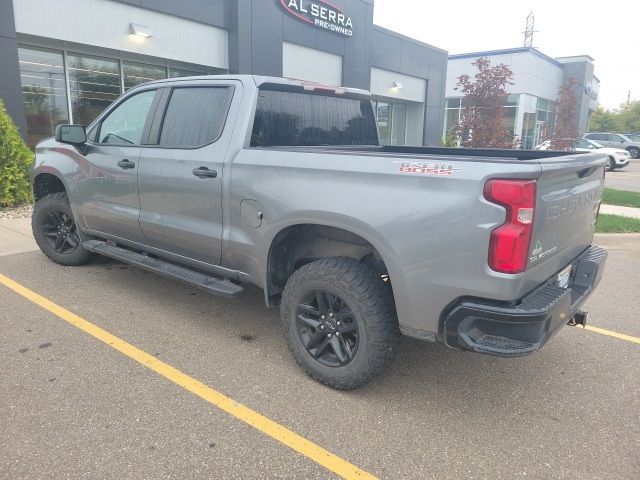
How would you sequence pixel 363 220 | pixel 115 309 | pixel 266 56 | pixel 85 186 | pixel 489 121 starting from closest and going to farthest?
pixel 363 220 → pixel 115 309 → pixel 85 186 → pixel 489 121 → pixel 266 56

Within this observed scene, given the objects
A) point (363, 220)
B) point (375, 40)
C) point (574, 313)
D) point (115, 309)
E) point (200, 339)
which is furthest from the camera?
point (375, 40)

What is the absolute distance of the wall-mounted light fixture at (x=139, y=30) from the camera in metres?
11.5

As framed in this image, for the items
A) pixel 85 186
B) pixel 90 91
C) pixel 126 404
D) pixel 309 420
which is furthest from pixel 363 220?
pixel 90 91

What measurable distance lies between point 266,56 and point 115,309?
11.7 meters

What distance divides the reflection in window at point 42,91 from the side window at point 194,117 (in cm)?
820

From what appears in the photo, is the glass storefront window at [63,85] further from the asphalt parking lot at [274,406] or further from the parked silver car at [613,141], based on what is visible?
the parked silver car at [613,141]

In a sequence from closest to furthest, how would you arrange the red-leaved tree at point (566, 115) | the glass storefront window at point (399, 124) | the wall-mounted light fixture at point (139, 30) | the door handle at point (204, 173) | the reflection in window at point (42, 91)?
the door handle at point (204, 173) → the reflection in window at point (42, 91) → the wall-mounted light fixture at point (139, 30) → the red-leaved tree at point (566, 115) → the glass storefront window at point (399, 124)

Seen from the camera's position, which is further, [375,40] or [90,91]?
[375,40]

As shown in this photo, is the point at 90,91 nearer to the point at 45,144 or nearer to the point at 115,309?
the point at 45,144

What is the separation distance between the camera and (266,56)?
47.3 feet

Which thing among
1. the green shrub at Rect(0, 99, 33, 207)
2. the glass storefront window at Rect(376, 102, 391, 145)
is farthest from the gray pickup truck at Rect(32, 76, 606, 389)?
the glass storefront window at Rect(376, 102, 391, 145)

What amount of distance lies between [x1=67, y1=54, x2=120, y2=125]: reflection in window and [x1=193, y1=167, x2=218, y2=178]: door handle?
9.27 meters

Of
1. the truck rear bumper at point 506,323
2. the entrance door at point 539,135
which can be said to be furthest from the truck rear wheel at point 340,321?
the entrance door at point 539,135

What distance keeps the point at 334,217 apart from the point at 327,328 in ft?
2.34
